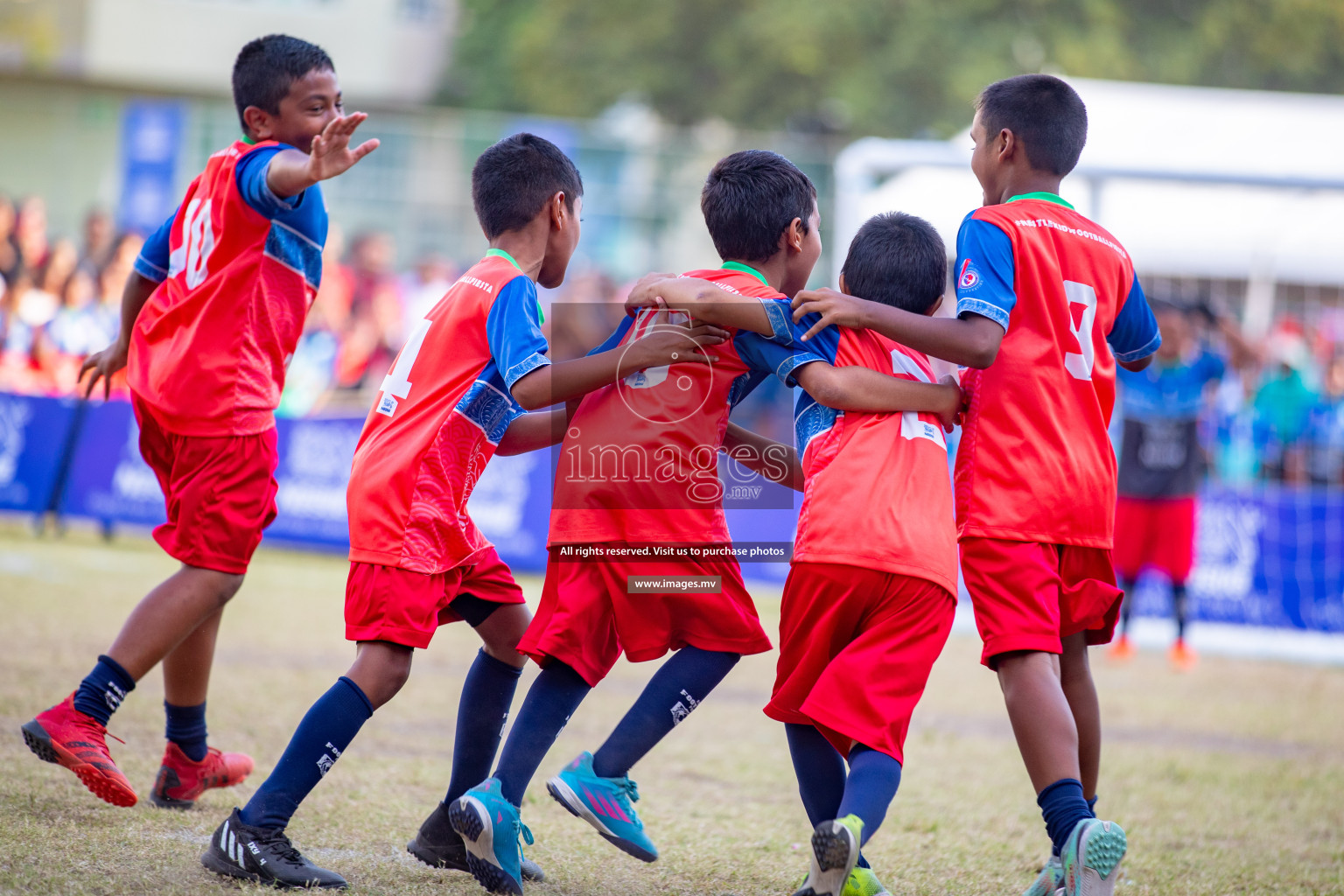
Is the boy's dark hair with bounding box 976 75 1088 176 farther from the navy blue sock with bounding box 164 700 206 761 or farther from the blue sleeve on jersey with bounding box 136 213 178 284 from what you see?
the navy blue sock with bounding box 164 700 206 761

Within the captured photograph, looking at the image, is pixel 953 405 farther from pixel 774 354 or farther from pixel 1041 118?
pixel 1041 118

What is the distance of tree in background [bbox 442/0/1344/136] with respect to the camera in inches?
978

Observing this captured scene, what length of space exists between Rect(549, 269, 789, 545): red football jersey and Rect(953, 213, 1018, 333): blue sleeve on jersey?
1.43 ft

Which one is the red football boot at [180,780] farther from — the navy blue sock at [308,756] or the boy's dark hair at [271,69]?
the boy's dark hair at [271,69]

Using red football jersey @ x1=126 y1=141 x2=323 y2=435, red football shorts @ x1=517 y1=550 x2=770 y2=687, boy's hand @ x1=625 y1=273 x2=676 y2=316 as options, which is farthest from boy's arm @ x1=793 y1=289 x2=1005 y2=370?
red football jersey @ x1=126 y1=141 x2=323 y2=435

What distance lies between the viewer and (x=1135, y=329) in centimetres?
329

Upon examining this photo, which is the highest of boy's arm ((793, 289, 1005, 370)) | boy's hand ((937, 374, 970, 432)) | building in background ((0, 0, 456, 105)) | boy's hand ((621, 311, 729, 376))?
building in background ((0, 0, 456, 105))

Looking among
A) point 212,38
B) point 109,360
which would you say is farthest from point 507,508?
point 212,38

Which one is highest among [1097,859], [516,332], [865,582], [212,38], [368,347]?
[212,38]

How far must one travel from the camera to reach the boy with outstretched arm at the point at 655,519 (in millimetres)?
2934

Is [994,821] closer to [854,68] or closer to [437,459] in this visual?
[437,459]

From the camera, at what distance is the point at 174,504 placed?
3486 mm

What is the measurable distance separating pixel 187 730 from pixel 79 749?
47 cm

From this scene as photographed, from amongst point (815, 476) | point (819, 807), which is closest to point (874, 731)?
point (819, 807)
